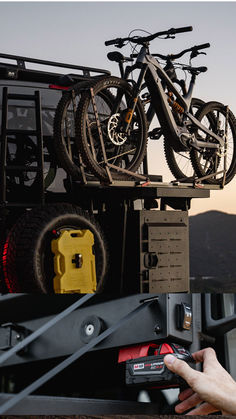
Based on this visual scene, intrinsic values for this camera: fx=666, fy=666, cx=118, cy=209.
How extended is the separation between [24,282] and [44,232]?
0.20 metres

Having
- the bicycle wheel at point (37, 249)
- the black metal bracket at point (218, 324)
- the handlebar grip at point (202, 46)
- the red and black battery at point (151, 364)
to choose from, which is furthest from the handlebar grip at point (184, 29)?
the red and black battery at point (151, 364)

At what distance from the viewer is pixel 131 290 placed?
Answer: 2.99 metres

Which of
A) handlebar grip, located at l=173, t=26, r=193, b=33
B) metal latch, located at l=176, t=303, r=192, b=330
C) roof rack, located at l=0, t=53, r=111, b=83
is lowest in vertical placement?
metal latch, located at l=176, t=303, r=192, b=330

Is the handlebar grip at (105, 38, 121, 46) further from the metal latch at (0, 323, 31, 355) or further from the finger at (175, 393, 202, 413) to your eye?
the finger at (175, 393, 202, 413)

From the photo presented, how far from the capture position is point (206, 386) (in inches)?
68.6

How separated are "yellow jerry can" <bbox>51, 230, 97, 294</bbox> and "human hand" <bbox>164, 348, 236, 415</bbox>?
0.64m

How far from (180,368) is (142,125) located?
1.75 m

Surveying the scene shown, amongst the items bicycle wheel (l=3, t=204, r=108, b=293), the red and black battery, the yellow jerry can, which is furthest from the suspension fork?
the red and black battery

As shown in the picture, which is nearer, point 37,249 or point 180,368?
point 180,368

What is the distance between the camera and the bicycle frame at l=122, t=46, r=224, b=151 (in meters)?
3.33

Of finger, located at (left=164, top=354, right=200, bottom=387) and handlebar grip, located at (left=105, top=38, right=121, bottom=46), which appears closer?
finger, located at (left=164, top=354, right=200, bottom=387)

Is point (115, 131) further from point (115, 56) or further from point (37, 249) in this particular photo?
point (37, 249)

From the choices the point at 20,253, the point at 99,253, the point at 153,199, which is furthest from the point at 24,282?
the point at 153,199

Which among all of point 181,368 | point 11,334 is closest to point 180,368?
point 181,368
